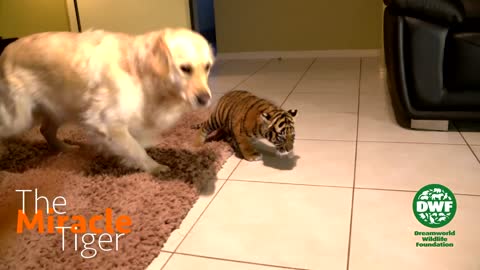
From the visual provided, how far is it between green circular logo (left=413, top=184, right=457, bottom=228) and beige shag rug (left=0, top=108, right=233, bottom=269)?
0.69 meters

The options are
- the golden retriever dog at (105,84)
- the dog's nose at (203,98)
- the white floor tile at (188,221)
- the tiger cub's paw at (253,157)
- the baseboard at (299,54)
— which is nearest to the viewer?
the white floor tile at (188,221)

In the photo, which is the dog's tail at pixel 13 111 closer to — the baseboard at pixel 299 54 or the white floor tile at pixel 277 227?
the white floor tile at pixel 277 227

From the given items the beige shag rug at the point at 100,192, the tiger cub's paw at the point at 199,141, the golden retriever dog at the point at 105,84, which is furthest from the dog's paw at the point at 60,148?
the tiger cub's paw at the point at 199,141

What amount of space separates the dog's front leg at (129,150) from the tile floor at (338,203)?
26 cm

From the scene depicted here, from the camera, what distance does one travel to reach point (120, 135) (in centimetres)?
148

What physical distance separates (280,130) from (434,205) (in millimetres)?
580

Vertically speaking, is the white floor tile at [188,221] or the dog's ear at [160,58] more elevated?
the dog's ear at [160,58]

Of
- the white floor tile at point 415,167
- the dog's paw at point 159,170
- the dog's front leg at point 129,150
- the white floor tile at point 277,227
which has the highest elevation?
the dog's front leg at point 129,150

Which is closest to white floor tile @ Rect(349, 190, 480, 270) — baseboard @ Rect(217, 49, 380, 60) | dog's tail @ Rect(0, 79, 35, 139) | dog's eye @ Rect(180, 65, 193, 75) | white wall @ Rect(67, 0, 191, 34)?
dog's eye @ Rect(180, 65, 193, 75)

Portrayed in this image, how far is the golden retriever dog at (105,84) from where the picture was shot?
140 cm

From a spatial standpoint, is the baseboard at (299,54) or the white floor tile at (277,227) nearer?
the white floor tile at (277,227)

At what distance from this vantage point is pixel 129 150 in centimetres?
151

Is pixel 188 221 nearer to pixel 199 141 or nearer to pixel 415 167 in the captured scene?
pixel 199 141

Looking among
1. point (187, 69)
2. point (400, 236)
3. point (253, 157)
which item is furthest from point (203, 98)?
point (400, 236)
